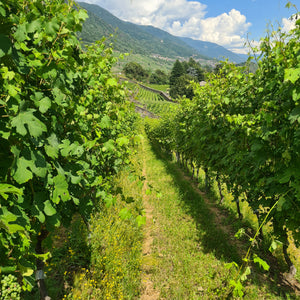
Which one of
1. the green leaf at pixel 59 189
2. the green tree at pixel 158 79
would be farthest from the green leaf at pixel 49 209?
the green tree at pixel 158 79

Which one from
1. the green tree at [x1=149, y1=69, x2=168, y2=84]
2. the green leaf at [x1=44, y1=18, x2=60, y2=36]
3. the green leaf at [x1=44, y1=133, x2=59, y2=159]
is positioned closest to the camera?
the green leaf at [x1=44, y1=18, x2=60, y2=36]

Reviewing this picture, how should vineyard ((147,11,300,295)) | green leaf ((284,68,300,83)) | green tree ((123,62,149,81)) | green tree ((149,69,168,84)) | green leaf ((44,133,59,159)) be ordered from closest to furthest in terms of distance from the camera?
green leaf ((44,133,59,159)), green leaf ((284,68,300,83)), vineyard ((147,11,300,295)), green tree ((123,62,149,81)), green tree ((149,69,168,84))

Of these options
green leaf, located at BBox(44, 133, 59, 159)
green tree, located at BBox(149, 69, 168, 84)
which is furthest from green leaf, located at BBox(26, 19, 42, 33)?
green tree, located at BBox(149, 69, 168, 84)

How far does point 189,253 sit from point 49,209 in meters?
4.41

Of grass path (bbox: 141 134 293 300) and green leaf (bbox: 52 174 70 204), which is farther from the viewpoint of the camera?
grass path (bbox: 141 134 293 300)

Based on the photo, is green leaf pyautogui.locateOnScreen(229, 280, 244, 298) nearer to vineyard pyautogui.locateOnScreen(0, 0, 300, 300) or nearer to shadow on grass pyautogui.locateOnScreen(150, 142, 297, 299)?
vineyard pyautogui.locateOnScreen(0, 0, 300, 300)

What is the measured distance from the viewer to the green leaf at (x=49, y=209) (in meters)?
1.62

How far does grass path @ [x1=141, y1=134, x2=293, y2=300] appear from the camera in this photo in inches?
152

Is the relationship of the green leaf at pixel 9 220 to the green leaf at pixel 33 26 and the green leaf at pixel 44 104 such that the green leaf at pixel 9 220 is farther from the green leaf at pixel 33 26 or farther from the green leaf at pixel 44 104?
the green leaf at pixel 33 26

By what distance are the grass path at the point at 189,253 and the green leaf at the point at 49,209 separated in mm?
963

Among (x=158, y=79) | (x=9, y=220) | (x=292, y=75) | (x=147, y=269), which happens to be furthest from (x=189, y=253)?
(x=158, y=79)

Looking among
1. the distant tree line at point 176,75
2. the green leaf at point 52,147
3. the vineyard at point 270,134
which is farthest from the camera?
the distant tree line at point 176,75

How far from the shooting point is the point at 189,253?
195 inches

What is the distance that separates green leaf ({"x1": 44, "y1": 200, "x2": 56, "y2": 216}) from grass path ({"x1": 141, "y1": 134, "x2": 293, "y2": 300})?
963mm
